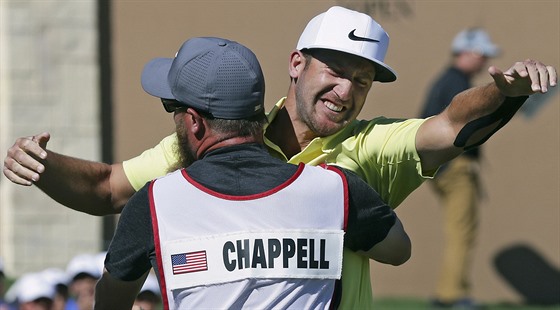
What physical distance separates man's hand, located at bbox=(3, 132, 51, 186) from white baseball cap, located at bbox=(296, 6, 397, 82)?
2.95 feet

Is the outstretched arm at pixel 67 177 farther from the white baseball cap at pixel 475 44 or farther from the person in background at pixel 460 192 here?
the white baseball cap at pixel 475 44

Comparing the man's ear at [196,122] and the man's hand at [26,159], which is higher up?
the man's ear at [196,122]

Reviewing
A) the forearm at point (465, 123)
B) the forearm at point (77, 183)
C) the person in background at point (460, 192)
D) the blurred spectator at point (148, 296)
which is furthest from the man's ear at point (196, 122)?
the person in background at point (460, 192)

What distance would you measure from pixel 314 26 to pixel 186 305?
1.23 meters

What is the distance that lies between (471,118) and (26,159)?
129 centimetres

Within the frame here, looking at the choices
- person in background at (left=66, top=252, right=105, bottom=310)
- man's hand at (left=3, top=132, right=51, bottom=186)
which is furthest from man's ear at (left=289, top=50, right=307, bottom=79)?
person in background at (left=66, top=252, right=105, bottom=310)

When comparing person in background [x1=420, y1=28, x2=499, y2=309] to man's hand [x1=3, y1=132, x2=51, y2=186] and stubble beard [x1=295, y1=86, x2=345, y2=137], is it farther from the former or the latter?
man's hand [x1=3, y1=132, x2=51, y2=186]

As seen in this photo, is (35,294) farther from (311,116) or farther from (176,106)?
(176,106)

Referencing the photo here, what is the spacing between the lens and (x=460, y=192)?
9398 mm

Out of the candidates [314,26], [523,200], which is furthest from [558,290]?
[314,26]

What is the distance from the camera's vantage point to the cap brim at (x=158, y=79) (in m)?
3.71

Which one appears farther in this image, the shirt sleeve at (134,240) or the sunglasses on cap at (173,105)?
the sunglasses on cap at (173,105)

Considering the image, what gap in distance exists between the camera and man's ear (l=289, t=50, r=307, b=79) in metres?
4.29

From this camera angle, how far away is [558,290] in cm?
997
